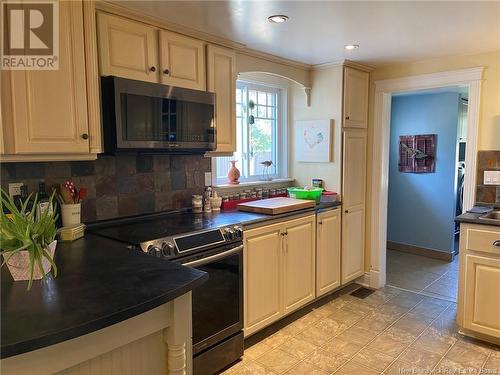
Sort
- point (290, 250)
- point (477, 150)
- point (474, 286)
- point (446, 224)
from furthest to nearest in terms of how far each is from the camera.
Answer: point (446, 224) → point (477, 150) → point (290, 250) → point (474, 286)

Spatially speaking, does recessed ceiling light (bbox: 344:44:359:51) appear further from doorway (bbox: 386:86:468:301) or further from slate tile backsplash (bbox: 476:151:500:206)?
doorway (bbox: 386:86:468:301)

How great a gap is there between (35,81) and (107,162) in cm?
74

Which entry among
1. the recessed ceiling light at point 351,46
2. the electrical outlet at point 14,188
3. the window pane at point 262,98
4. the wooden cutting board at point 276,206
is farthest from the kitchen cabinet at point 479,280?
the electrical outlet at point 14,188

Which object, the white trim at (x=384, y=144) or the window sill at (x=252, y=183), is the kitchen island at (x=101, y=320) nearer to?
the window sill at (x=252, y=183)

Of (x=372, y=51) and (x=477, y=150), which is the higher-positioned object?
(x=372, y=51)

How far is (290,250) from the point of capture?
291 cm

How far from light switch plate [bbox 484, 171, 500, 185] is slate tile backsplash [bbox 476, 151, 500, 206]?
25mm

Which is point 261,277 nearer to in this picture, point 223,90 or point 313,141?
point 223,90

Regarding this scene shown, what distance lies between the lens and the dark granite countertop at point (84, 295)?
0.97 meters

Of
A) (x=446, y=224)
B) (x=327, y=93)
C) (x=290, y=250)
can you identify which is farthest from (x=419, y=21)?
(x=446, y=224)

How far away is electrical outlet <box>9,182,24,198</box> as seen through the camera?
1970 mm

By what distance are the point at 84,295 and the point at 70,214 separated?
996mm

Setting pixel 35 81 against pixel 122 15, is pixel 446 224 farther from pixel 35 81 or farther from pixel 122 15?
pixel 35 81

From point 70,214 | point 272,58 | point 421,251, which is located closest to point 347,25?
point 272,58
